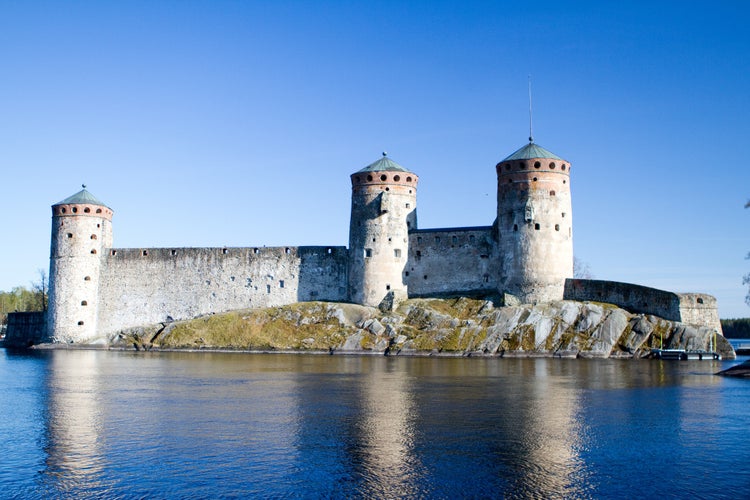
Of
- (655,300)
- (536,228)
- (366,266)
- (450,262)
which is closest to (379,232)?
(366,266)

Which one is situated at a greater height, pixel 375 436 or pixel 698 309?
pixel 698 309

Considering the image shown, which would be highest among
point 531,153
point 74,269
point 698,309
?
point 531,153

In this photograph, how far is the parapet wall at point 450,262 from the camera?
55.1 meters

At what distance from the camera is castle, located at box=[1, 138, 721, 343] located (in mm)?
51969

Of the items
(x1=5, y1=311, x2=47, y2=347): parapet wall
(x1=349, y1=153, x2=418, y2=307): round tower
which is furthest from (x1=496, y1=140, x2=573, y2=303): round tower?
(x1=5, y1=311, x2=47, y2=347): parapet wall

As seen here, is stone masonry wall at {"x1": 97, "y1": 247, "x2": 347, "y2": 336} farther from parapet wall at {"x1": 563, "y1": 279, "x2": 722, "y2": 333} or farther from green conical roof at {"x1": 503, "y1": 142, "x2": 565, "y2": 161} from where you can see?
parapet wall at {"x1": 563, "y1": 279, "x2": 722, "y2": 333}

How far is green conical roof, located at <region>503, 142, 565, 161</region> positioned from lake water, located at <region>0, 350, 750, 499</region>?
21488 mm

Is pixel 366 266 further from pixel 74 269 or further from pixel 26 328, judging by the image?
pixel 26 328

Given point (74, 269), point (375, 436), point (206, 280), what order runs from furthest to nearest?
point (206, 280)
point (74, 269)
point (375, 436)

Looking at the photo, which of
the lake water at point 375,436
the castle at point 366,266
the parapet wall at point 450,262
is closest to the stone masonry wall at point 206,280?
the castle at point 366,266

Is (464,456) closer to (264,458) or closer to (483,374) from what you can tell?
(264,458)

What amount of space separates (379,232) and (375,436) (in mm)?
36984

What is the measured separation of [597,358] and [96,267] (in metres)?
40.0

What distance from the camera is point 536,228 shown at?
52.1 m
